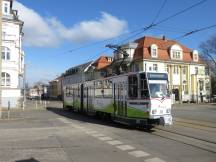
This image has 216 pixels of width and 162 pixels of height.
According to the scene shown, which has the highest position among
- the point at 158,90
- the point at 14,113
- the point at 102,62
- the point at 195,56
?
the point at 102,62

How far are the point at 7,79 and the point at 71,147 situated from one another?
38.1 m

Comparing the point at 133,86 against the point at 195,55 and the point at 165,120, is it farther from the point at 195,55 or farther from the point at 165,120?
the point at 195,55

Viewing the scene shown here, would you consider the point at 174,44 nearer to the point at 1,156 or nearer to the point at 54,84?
the point at 1,156

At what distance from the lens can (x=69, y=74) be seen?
127 meters

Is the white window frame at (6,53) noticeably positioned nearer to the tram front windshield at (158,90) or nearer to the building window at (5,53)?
the building window at (5,53)

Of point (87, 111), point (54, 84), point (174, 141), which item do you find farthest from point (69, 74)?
point (174, 141)

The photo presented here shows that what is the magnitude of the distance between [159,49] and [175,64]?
4.73 metres

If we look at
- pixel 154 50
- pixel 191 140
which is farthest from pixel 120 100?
pixel 154 50

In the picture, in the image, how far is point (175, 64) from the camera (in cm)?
7788

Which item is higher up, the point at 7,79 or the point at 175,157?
the point at 7,79

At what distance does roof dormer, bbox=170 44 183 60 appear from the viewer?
77.4 meters

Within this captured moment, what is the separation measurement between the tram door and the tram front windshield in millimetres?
2248

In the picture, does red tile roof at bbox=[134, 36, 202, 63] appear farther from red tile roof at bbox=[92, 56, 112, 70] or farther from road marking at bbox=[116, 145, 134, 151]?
road marking at bbox=[116, 145, 134, 151]

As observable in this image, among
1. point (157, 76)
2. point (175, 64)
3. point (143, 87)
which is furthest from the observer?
point (175, 64)
